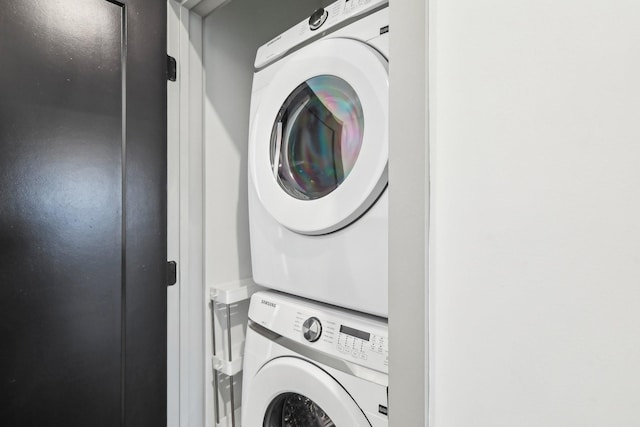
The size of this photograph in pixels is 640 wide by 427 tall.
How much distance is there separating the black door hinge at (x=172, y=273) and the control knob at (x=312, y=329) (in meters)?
0.58

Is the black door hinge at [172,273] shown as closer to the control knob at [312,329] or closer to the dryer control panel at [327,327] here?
the dryer control panel at [327,327]

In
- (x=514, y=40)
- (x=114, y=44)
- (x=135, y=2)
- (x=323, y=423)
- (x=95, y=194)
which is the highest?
(x=135, y=2)

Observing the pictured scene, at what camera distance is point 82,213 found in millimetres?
958

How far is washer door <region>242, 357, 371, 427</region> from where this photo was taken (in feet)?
2.62

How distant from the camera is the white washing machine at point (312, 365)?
770 mm

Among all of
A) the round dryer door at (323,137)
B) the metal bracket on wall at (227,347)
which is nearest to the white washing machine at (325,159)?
the round dryer door at (323,137)

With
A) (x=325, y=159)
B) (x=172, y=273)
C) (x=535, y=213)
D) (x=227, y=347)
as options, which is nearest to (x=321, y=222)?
(x=325, y=159)

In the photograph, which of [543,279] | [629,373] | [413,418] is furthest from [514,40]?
[413,418]

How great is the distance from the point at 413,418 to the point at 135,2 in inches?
55.9

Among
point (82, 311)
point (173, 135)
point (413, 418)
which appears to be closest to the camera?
point (413, 418)

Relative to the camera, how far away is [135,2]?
1.06m

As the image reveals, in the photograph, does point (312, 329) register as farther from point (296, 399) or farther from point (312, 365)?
point (296, 399)

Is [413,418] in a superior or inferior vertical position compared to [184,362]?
superior

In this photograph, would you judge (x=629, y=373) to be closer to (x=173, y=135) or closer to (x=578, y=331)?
(x=578, y=331)
